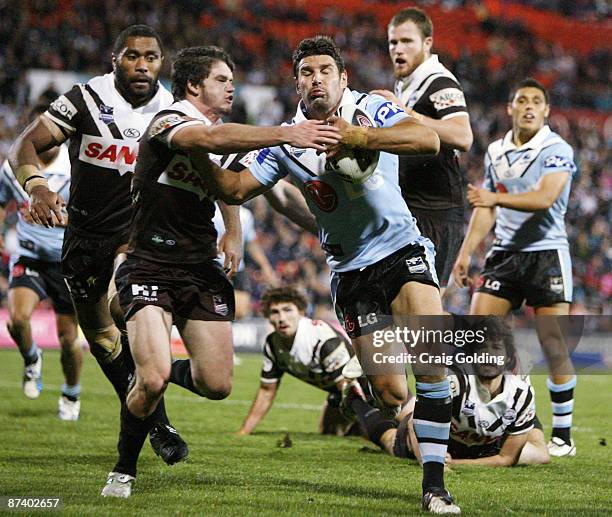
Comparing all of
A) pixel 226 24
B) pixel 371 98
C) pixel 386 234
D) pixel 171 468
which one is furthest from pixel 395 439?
pixel 226 24

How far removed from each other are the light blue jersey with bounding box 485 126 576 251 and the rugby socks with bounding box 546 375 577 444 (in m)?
1.19

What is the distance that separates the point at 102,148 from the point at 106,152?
0.12ft

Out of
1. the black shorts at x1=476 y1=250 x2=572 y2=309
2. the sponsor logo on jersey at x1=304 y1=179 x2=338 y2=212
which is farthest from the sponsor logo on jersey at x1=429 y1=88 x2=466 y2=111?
the black shorts at x1=476 y1=250 x2=572 y2=309

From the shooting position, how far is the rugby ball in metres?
5.35

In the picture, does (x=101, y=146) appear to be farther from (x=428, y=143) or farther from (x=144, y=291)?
(x=428, y=143)

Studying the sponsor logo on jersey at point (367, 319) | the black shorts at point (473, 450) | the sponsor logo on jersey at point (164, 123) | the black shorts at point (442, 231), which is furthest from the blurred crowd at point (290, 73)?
the sponsor logo on jersey at point (367, 319)

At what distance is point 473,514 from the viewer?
5.10 meters

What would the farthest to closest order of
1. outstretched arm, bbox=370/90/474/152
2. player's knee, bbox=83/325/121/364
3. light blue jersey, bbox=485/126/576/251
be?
1. light blue jersey, bbox=485/126/576/251
2. player's knee, bbox=83/325/121/364
3. outstretched arm, bbox=370/90/474/152

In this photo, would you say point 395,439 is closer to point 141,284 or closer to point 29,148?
point 141,284

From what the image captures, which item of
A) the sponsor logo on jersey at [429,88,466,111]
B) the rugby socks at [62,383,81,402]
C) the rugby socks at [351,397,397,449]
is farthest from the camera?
the rugby socks at [62,383,81,402]

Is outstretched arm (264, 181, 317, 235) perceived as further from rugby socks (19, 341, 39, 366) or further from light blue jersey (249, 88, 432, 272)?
rugby socks (19, 341, 39, 366)

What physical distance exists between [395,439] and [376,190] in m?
2.71

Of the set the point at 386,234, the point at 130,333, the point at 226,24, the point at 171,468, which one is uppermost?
the point at 226,24

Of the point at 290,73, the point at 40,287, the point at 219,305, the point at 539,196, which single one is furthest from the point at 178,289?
the point at 290,73
